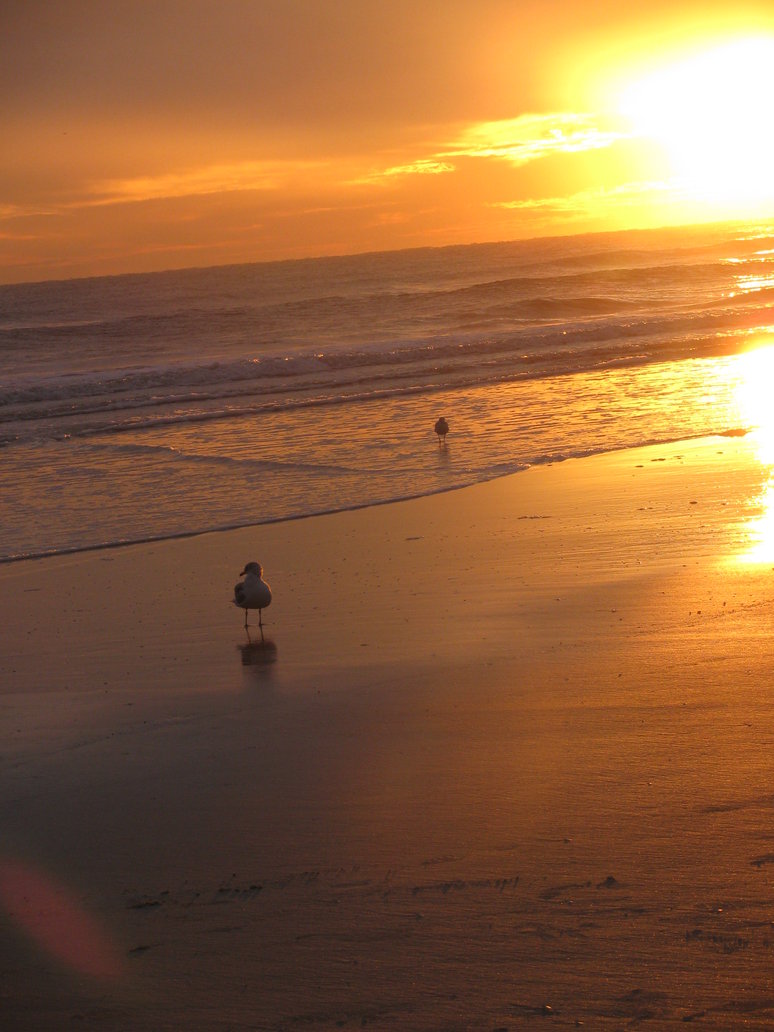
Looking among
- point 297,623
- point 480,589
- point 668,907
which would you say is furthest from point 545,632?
point 668,907

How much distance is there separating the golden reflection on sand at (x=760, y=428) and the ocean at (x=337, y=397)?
8.4 inches

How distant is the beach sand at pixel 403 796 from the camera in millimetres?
2898

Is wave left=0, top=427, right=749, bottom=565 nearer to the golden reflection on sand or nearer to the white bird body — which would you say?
the golden reflection on sand

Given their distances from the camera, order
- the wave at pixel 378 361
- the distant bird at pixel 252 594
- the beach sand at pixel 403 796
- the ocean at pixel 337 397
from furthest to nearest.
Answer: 1. the wave at pixel 378 361
2. the ocean at pixel 337 397
3. the distant bird at pixel 252 594
4. the beach sand at pixel 403 796

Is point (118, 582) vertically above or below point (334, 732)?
above

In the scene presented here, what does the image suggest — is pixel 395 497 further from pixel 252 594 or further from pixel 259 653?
pixel 259 653

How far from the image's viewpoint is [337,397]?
61.3 feet

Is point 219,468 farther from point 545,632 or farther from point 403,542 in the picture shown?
point 545,632

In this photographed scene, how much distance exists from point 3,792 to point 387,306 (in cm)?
4102

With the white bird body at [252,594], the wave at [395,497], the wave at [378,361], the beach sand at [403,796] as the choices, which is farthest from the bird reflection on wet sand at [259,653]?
A: the wave at [378,361]

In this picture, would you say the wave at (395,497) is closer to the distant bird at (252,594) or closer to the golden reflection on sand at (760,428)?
the golden reflection on sand at (760,428)

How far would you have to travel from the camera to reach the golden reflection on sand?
7.05m

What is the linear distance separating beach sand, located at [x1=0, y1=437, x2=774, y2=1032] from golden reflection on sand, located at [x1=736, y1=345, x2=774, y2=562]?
0.37 ft

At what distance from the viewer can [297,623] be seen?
646 centimetres
